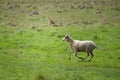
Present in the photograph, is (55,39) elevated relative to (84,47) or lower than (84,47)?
lower

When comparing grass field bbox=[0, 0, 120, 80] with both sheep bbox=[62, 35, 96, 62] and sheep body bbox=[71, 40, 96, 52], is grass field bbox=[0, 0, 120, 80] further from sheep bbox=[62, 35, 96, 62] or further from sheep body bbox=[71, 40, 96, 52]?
sheep body bbox=[71, 40, 96, 52]

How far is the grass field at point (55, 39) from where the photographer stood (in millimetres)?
23750

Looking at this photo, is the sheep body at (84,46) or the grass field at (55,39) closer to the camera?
the grass field at (55,39)

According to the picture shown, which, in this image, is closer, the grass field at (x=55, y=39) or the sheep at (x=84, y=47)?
the grass field at (x=55, y=39)

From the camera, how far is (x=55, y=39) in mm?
34062

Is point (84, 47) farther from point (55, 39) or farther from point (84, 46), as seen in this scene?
point (55, 39)

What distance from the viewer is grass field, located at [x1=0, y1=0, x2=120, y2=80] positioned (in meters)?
23.8

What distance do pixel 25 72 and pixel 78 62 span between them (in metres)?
4.72

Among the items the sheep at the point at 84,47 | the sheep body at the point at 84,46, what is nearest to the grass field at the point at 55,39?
the sheep at the point at 84,47

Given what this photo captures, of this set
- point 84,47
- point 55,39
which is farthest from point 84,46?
point 55,39

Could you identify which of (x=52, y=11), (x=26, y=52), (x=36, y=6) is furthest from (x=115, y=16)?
(x=26, y=52)

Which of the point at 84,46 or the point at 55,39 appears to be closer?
the point at 84,46

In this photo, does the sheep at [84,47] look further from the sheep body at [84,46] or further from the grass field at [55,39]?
the grass field at [55,39]

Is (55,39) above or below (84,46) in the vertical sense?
below
